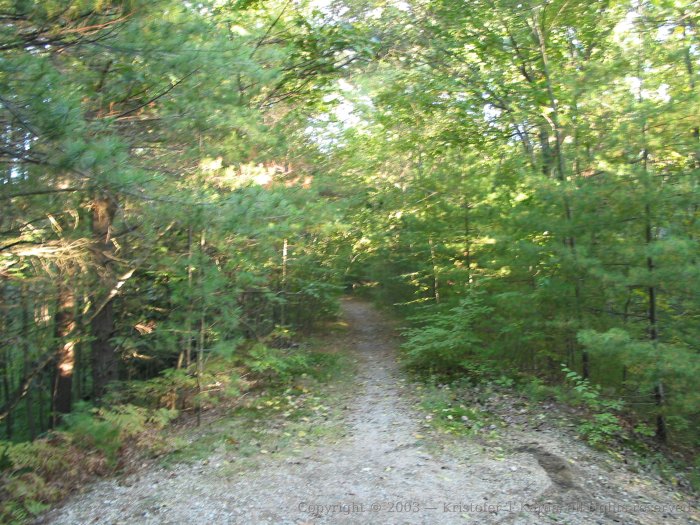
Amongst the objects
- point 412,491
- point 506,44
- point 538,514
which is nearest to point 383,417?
point 412,491

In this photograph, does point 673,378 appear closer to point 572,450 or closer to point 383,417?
point 572,450

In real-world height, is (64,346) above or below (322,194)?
below

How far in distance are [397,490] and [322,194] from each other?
810 centimetres

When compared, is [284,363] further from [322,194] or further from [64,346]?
[322,194]

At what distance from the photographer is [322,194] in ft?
40.0

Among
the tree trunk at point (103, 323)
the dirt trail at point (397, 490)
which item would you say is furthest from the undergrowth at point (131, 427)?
the tree trunk at point (103, 323)

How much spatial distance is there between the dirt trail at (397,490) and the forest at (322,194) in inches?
42.1

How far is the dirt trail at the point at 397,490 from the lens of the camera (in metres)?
4.82

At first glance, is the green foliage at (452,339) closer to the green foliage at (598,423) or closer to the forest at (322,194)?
the forest at (322,194)

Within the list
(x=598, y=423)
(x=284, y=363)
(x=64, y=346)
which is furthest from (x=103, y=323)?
(x=598, y=423)

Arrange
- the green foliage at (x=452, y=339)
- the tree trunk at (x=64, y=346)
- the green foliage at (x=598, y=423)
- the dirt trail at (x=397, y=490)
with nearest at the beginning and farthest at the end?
the dirt trail at (x=397, y=490) < the green foliage at (x=598, y=423) < the tree trunk at (x=64, y=346) < the green foliage at (x=452, y=339)

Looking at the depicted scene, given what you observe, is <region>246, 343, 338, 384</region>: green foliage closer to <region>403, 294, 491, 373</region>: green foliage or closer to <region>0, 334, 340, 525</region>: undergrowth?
<region>0, 334, 340, 525</region>: undergrowth

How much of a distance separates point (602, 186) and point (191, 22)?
5.76m

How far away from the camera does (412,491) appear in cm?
521
